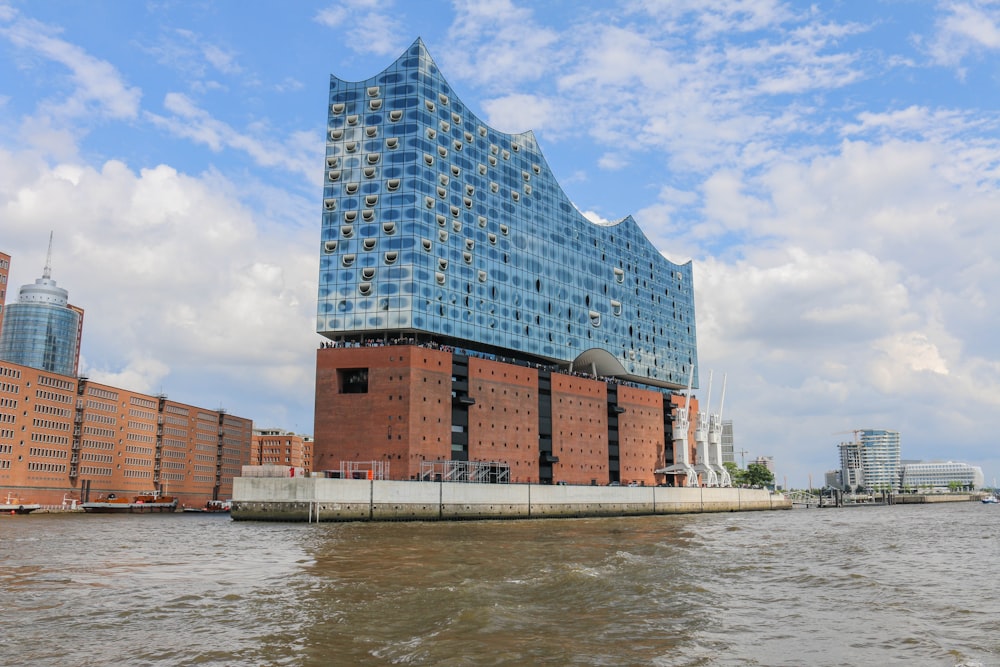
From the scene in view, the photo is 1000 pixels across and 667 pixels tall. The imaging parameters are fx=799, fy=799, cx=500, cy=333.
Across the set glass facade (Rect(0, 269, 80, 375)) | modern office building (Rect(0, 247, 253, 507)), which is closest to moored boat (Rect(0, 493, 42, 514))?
modern office building (Rect(0, 247, 253, 507))

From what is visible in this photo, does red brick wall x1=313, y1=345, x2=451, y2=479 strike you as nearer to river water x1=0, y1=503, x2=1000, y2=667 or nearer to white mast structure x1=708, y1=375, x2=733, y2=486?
river water x1=0, y1=503, x2=1000, y2=667

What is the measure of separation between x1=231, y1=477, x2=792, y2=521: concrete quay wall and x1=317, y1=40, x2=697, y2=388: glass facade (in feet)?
59.6

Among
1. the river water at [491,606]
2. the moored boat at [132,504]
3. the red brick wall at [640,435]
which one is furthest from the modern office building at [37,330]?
the river water at [491,606]

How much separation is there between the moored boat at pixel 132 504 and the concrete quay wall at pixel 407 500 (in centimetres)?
6070

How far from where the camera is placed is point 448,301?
302ft

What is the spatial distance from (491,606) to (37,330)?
20267 cm

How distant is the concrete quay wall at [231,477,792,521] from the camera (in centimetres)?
7406

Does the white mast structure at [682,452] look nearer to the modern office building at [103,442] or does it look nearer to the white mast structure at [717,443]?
the white mast structure at [717,443]

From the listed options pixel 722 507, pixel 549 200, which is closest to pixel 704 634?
pixel 549 200

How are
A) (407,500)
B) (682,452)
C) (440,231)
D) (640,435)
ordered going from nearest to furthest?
1. (407,500)
2. (440,231)
3. (640,435)
4. (682,452)

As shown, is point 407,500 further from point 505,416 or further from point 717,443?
point 717,443

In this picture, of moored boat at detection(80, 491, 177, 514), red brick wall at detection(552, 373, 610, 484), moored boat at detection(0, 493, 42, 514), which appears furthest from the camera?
moored boat at detection(80, 491, 177, 514)

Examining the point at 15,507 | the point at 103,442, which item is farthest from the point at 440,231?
the point at 103,442

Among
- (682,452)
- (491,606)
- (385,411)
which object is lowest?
(491,606)
